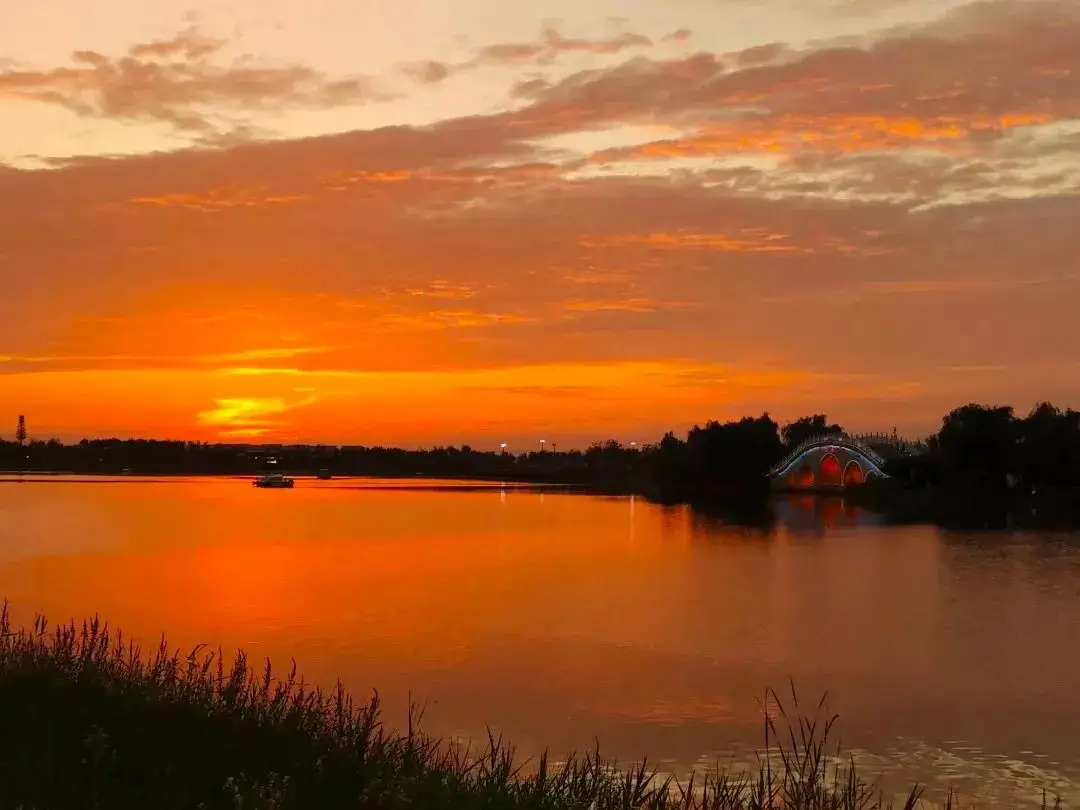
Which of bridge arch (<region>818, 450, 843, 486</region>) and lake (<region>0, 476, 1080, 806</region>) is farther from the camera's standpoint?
bridge arch (<region>818, 450, 843, 486</region>)

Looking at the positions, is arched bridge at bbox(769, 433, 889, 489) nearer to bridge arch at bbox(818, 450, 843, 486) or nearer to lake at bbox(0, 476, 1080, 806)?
bridge arch at bbox(818, 450, 843, 486)

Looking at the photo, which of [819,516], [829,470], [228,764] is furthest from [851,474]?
[228,764]

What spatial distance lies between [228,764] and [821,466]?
184 meters

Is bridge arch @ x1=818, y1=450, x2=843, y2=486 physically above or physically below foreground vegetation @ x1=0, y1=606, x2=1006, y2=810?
above

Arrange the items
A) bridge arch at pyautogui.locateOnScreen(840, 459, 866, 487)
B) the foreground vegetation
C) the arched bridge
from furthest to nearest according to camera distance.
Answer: the arched bridge, bridge arch at pyautogui.locateOnScreen(840, 459, 866, 487), the foreground vegetation

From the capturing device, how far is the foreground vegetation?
1046cm

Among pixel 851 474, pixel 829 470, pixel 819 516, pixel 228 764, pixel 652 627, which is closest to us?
pixel 228 764

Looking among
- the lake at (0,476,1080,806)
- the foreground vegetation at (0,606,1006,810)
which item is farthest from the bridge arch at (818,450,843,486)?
the foreground vegetation at (0,606,1006,810)

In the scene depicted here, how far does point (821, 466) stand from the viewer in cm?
18912

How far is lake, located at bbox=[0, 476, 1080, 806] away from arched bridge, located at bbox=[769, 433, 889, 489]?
105 meters

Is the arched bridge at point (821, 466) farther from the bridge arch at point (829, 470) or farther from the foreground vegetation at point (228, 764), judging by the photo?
the foreground vegetation at point (228, 764)

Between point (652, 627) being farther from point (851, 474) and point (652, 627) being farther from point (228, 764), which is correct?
point (851, 474)

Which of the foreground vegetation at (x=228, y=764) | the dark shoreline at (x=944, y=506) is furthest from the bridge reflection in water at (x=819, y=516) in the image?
the foreground vegetation at (x=228, y=764)

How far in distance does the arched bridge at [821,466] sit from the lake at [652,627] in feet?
346
